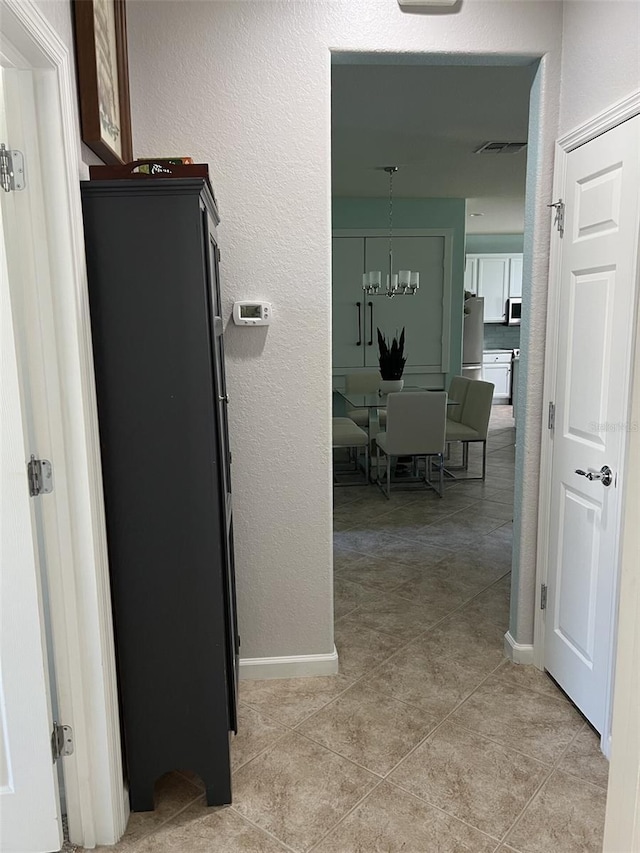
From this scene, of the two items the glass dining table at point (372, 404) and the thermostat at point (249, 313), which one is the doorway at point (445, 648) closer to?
the glass dining table at point (372, 404)

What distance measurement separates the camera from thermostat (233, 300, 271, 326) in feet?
7.81

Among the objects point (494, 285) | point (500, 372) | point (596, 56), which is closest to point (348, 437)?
point (596, 56)

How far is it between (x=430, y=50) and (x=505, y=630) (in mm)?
2427

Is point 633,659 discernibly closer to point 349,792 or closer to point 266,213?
point 349,792

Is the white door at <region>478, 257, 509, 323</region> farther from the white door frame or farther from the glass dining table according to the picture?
the white door frame

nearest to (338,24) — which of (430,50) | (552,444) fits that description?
(430,50)

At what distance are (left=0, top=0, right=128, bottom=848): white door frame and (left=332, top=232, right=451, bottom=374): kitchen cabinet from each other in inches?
209

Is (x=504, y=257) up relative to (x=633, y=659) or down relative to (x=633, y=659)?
up

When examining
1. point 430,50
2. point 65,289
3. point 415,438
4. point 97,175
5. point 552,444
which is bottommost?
point 415,438

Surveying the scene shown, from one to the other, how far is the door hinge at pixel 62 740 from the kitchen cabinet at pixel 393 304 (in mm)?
5475

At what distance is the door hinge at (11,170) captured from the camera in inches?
58.3

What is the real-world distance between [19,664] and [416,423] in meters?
3.65

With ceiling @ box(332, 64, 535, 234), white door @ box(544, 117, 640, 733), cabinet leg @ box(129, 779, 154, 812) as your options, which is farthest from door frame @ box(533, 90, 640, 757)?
cabinet leg @ box(129, 779, 154, 812)

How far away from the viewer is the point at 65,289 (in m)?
1.59
